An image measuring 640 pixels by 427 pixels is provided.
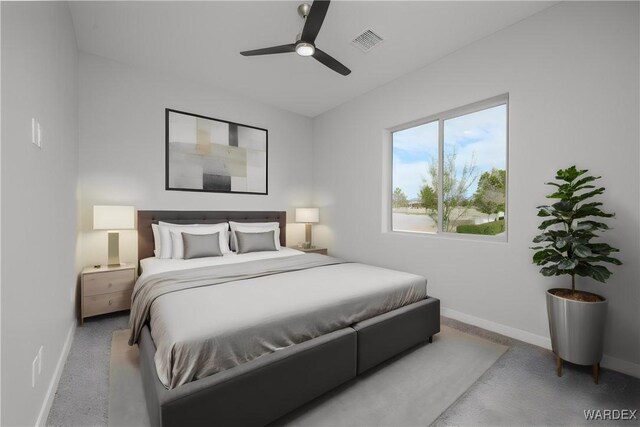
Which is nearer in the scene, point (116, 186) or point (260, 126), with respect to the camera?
point (116, 186)

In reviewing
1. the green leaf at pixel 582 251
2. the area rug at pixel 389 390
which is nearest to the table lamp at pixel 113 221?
the area rug at pixel 389 390

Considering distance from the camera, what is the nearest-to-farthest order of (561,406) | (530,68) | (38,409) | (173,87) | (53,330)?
(38,409) < (561,406) < (53,330) < (530,68) < (173,87)

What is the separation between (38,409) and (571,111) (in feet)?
13.4

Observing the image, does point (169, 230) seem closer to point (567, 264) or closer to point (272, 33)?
point (272, 33)

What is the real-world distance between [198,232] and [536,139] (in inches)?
144

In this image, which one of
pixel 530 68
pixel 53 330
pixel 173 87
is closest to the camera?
pixel 53 330

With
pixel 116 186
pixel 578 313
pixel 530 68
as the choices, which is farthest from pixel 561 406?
pixel 116 186

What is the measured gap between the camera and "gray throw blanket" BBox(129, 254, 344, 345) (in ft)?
6.59

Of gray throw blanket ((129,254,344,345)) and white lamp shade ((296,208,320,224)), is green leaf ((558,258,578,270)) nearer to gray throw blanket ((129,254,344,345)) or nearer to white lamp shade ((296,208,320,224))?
gray throw blanket ((129,254,344,345))

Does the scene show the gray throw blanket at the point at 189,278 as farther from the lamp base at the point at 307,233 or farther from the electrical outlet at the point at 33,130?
the lamp base at the point at 307,233

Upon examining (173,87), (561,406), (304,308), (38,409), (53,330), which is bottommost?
(561,406)

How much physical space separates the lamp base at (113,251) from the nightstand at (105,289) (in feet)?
0.37

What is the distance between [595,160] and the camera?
2.21 meters

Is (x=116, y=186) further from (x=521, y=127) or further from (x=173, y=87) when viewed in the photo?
(x=521, y=127)
